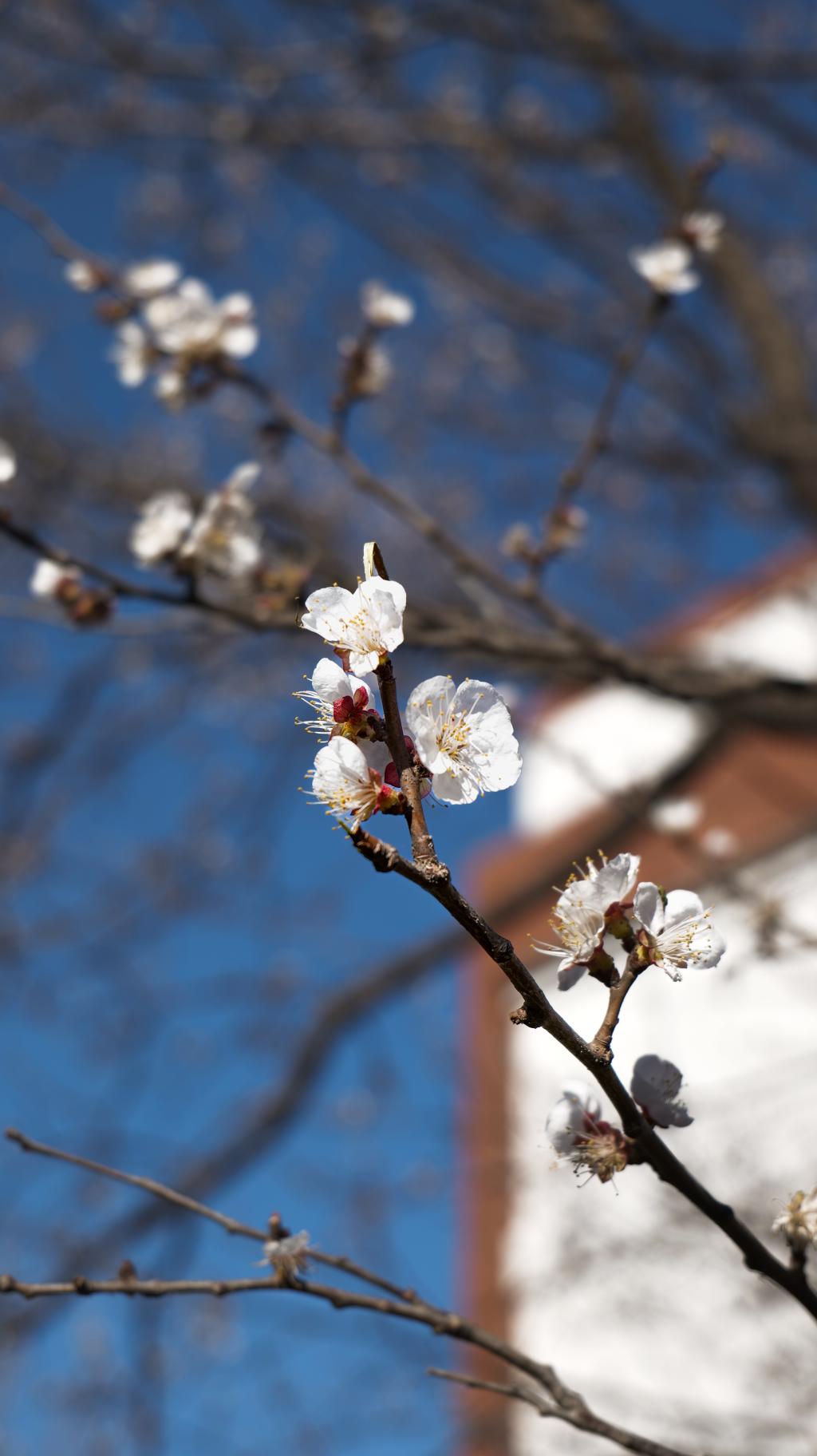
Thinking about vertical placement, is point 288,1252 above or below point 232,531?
below

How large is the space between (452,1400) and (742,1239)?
4147mm

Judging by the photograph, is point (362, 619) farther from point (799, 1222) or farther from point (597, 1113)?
point (799, 1222)

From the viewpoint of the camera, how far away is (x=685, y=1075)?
78.9 inches

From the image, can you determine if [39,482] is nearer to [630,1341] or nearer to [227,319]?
[227,319]

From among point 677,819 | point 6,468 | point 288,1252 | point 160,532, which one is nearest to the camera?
point 288,1252

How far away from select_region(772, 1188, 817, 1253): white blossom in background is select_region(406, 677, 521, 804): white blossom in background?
46 centimetres

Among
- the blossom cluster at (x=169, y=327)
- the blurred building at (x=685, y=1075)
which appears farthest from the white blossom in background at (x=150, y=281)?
the blurred building at (x=685, y=1075)

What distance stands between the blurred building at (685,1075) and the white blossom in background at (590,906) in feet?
3.38

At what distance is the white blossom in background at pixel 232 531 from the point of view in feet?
7.07

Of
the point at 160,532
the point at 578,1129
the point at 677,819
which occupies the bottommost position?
the point at 578,1129

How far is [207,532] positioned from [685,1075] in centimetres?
122

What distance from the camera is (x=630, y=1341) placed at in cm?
704

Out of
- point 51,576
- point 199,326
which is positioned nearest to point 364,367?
point 199,326

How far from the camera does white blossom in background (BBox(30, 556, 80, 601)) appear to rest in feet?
6.91
